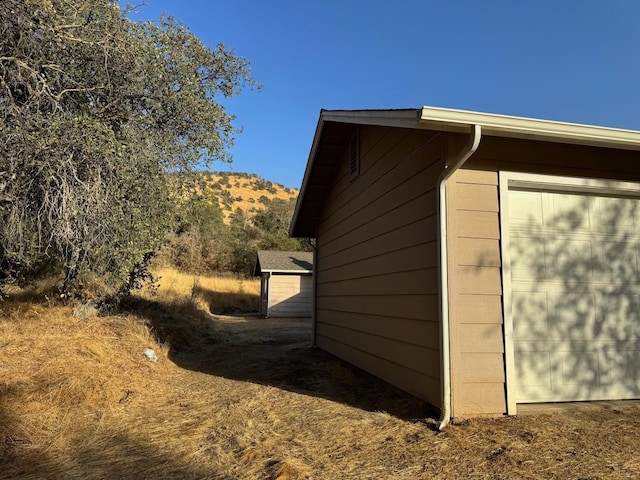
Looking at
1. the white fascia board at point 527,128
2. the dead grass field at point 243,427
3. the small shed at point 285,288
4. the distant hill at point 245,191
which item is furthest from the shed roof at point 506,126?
the distant hill at point 245,191

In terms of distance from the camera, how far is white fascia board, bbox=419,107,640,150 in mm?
3766

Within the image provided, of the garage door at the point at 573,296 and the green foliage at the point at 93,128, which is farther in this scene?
the green foliage at the point at 93,128


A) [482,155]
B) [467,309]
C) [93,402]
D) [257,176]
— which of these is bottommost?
[93,402]

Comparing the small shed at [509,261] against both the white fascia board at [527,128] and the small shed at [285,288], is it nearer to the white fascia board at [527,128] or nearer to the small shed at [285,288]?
the white fascia board at [527,128]

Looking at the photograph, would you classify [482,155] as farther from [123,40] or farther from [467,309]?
[123,40]

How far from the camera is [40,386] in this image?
4.87 meters

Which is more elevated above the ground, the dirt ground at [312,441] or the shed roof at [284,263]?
the shed roof at [284,263]

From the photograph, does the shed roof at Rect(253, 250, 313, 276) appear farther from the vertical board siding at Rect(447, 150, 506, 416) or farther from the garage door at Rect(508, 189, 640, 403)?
the vertical board siding at Rect(447, 150, 506, 416)

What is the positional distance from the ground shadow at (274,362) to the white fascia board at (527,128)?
2.76 metres

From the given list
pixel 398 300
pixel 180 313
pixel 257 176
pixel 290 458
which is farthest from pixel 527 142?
pixel 257 176

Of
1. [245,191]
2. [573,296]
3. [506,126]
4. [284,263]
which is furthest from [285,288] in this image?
[245,191]

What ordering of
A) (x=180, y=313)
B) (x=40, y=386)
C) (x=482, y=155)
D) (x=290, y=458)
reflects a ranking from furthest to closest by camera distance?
1. (x=180, y=313)
2. (x=40, y=386)
3. (x=482, y=155)
4. (x=290, y=458)

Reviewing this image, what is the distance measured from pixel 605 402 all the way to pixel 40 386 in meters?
6.10

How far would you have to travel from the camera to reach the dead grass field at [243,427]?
10.4 feet
